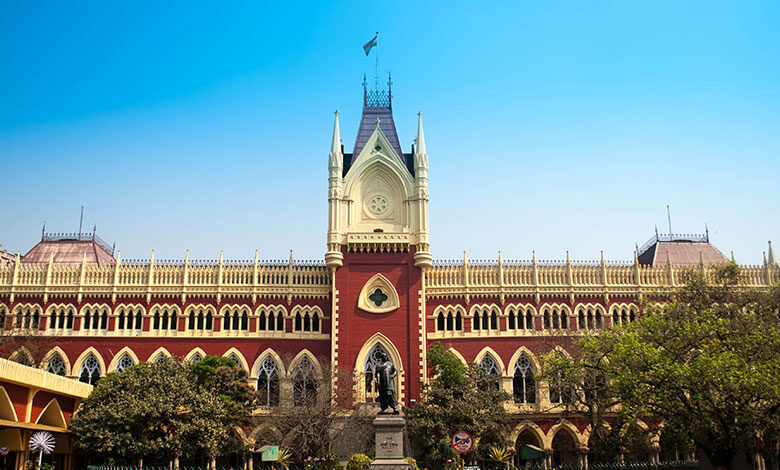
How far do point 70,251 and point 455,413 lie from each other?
112 ft

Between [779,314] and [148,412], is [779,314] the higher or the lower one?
the higher one

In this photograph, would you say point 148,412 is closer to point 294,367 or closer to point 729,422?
point 294,367

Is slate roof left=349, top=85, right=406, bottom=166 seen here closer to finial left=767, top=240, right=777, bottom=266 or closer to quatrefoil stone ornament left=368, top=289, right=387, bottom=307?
quatrefoil stone ornament left=368, top=289, right=387, bottom=307

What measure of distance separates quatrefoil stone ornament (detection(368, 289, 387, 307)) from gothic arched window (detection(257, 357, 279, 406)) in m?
7.93

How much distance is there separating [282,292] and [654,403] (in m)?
26.6

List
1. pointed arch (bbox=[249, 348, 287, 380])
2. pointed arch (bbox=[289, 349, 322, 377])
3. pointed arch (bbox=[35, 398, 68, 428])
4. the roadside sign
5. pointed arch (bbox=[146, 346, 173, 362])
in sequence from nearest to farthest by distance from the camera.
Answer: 1. the roadside sign
2. pointed arch (bbox=[35, 398, 68, 428])
3. pointed arch (bbox=[289, 349, 322, 377])
4. pointed arch (bbox=[249, 348, 287, 380])
5. pointed arch (bbox=[146, 346, 173, 362])

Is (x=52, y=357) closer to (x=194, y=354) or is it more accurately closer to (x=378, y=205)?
(x=194, y=354)

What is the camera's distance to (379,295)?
2009 inches

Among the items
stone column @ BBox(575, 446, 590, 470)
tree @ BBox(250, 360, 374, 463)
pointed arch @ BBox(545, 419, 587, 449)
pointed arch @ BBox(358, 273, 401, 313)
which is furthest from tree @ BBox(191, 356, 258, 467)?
stone column @ BBox(575, 446, 590, 470)

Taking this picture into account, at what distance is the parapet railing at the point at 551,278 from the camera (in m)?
52.3

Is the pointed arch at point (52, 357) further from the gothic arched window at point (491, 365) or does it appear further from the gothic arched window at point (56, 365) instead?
the gothic arched window at point (491, 365)

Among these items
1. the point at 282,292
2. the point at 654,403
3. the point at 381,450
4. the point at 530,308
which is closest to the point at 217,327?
the point at 282,292

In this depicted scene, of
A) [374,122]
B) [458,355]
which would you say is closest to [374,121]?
[374,122]

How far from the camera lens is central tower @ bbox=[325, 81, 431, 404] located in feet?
162
